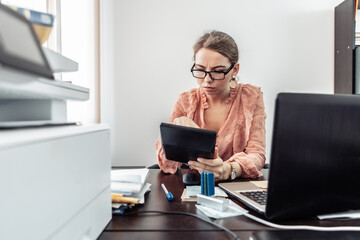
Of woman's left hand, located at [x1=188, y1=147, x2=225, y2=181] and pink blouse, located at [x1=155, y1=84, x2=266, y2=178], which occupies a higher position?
pink blouse, located at [x1=155, y1=84, x2=266, y2=178]

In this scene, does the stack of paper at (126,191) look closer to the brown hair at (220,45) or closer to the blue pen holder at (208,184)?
the blue pen holder at (208,184)

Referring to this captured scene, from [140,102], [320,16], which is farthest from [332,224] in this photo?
[320,16]

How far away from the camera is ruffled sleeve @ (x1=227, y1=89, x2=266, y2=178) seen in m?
0.96

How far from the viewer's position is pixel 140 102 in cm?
215

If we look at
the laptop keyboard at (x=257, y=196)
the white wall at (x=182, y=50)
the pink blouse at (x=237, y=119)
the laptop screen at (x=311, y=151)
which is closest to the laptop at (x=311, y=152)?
the laptop screen at (x=311, y=151)

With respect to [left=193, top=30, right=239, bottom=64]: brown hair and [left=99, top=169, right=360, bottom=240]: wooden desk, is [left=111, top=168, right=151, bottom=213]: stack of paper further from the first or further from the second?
[left=193, top=30, right=239, bottom=64]: brown hair

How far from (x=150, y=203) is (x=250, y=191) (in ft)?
0.95

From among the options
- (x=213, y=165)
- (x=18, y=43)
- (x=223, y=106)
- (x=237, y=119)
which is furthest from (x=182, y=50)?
(x=18, y=43)

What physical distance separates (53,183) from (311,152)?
0.44 metres

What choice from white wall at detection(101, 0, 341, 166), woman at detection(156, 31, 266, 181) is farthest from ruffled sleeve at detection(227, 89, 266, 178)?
white wall at detection(101, 0, 341, 166)

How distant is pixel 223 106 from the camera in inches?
59.0

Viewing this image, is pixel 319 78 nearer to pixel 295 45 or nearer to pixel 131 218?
pixel 295 45

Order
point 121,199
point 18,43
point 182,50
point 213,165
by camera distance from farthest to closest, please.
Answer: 1. point 182,50
2. point 213,165
3. point 121,199
4. point 18,43

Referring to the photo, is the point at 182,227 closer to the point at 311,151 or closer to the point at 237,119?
the point at 311,151
